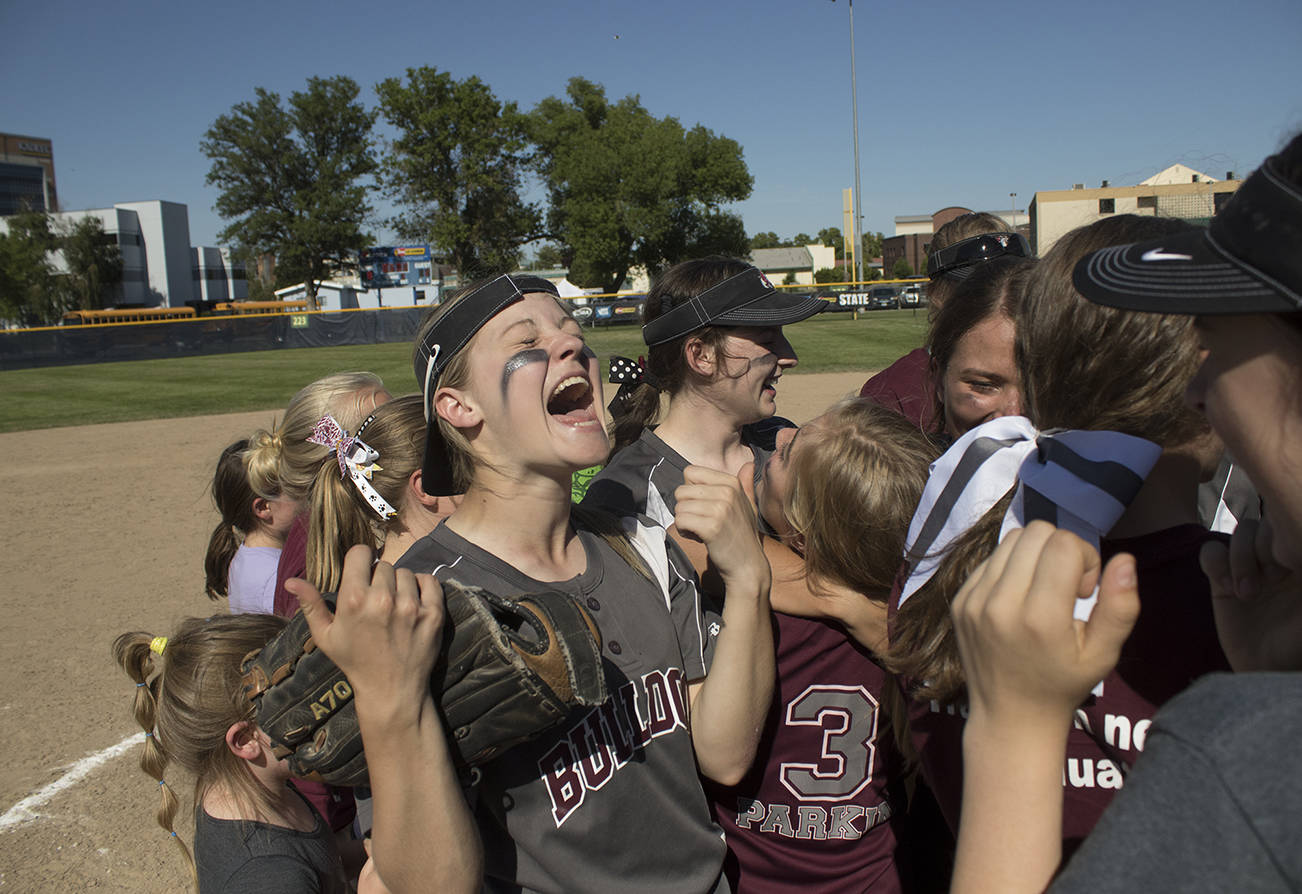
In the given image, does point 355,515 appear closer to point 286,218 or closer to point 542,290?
point 542,290

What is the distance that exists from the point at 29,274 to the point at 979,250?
232 ft

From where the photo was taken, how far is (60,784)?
13.2 ft

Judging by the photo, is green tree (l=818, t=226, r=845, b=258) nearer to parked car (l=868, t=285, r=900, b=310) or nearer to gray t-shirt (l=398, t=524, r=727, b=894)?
parked car (l=868, t=285, r=900, b=310)

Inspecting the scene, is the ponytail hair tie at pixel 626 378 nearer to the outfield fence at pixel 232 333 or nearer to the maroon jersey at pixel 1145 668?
the maroon jersey at pixel 1145 668

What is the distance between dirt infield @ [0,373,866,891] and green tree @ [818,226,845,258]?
301ft

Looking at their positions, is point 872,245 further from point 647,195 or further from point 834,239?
point 647,195

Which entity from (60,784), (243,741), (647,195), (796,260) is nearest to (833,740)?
(243,741)

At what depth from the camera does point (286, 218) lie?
64500 mm

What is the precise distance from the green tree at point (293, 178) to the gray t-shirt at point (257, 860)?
67441 millimetres

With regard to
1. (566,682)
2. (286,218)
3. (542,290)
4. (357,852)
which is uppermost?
(286,218)

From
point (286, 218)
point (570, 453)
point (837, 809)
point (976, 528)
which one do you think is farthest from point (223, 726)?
point (286, 218)

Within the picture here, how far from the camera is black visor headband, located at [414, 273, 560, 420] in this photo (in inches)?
81.5

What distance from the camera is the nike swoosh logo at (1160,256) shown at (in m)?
0.92

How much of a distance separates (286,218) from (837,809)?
71.1m
